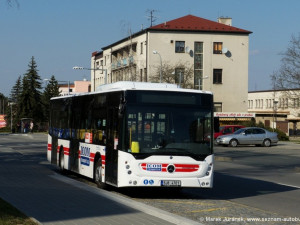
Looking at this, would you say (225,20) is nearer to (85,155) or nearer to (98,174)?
(85,155)

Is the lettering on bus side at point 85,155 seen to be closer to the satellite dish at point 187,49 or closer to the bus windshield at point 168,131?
the bus windshield at point 168,131

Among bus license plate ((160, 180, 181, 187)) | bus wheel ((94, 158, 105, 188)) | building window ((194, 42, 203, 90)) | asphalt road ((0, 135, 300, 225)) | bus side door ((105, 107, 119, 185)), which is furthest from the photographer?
building window ((194, 42, 203, 90))

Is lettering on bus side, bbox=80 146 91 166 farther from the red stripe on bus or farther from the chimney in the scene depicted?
the chimney

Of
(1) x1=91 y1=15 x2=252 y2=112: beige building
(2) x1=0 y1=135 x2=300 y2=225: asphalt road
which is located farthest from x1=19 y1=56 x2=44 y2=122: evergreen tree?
(2) x1=0 y1=135 x2=300 y2=225: asphalt road

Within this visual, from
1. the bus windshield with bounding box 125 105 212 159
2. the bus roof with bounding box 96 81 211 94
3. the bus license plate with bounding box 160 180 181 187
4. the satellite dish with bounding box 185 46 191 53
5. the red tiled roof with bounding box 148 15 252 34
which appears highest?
the red tiled roof with bounding box 148 15 252 34

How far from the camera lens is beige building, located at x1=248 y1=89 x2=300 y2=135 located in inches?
2291

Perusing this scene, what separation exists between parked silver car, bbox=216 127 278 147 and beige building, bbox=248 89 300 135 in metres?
9.07

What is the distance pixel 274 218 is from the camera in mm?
11656

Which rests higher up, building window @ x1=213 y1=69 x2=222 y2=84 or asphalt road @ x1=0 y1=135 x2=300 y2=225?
building window @ x1=213 y1=69 x2=222 y2=84

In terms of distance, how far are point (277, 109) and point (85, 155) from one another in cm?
6673

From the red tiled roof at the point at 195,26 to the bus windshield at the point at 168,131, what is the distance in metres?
71.3

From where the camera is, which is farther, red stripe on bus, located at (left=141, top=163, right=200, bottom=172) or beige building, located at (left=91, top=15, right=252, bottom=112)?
beige building, located at (left=91, top=15, right=252, bottom=112)

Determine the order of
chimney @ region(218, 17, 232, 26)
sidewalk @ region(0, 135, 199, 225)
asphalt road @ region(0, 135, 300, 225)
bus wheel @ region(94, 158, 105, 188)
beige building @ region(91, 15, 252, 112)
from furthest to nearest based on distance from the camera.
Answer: chimney @ region(218, 17, 232, 26) < beige building @ region(91, 15, 252, 112) < bus wheel @ region(94, 158, 105, 188) < asphalt road @ region(0, 135, 300, 225) < sidewalk @ region(0, 135, 199, 225)

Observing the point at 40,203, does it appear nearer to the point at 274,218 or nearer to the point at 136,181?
the point at 136,181
